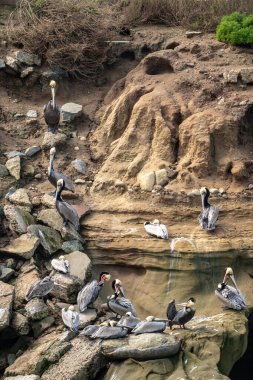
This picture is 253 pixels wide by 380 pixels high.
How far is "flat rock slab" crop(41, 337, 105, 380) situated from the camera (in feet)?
40.3

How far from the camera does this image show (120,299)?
1388 cm

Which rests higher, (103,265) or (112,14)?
(112,14)

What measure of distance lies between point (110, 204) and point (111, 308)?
268 centimetres

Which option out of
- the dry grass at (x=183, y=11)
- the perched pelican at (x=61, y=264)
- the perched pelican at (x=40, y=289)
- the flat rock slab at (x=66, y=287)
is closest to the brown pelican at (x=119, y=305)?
the flat rock slab at (x=66, y=287)

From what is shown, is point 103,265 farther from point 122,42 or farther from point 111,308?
point 122,42

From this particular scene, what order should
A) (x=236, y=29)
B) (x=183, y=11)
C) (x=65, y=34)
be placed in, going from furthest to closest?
(x=183, y=11) → (x=65, y=34) → (x=236, y=29)

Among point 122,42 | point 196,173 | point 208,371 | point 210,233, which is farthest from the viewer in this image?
point 122,42

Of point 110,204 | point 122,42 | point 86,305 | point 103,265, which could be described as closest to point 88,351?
point 86,305

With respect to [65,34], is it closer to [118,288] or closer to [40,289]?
[118,288]

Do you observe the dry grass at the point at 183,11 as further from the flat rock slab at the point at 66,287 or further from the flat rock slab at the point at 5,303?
the flat rock slab at the point at 5,303

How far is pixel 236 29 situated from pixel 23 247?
23.0 ft

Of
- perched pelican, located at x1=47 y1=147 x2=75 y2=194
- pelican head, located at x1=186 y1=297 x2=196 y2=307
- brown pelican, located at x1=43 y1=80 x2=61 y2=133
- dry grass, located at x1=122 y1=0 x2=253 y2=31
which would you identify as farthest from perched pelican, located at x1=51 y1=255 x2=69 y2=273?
dry grass, located at x1=122 y1=0 x2=253 y2=31

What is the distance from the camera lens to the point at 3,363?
13273 mm

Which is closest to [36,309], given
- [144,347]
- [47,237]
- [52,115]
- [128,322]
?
[128,322]
